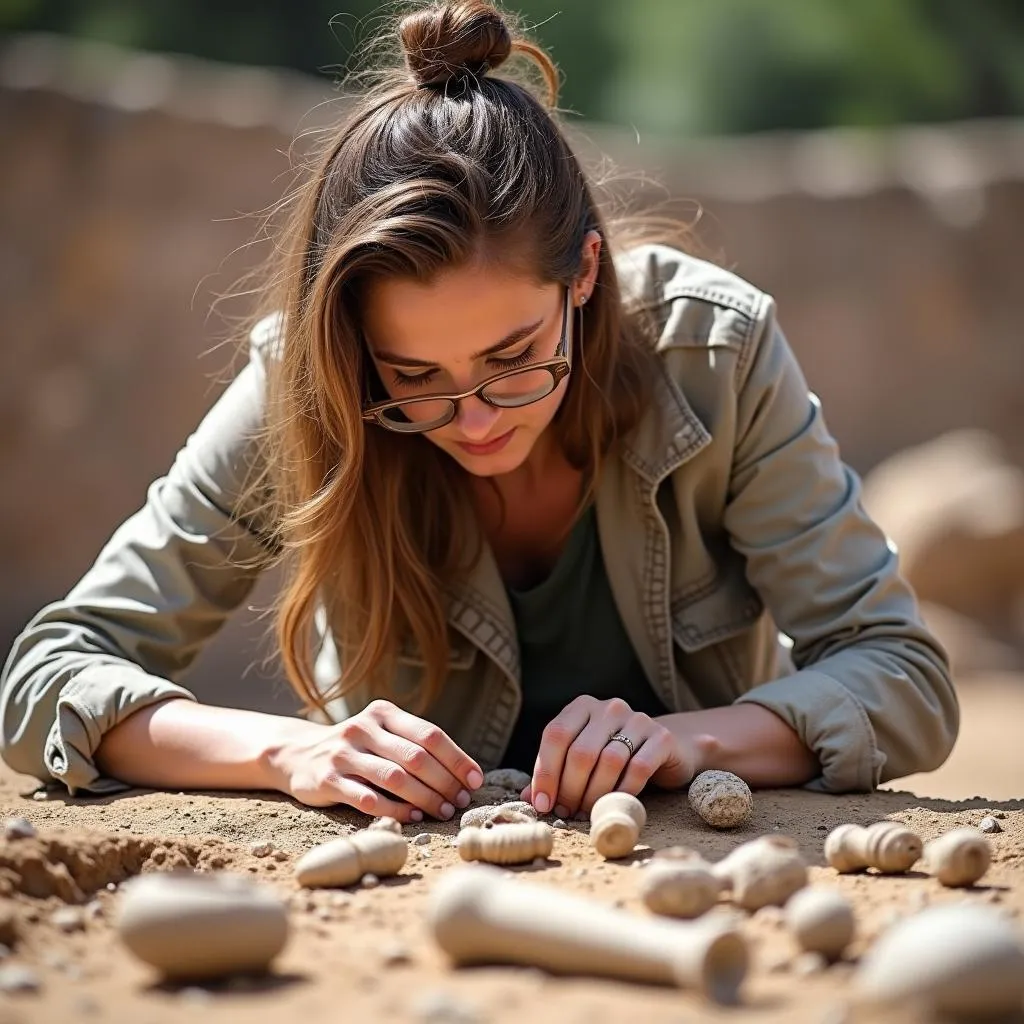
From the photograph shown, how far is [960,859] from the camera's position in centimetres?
187

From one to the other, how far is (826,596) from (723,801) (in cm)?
55

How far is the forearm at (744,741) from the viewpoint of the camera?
246 centimetres

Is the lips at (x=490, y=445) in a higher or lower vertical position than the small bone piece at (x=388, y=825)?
higher

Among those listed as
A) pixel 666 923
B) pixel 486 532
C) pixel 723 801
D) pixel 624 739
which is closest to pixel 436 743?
pixel 624 739

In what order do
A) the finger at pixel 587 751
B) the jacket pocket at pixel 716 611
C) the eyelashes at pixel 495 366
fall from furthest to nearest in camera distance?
the jacket pocket at pixel 716 611
the eyelashes at pixel 495 366
the finger at pixel 587 751

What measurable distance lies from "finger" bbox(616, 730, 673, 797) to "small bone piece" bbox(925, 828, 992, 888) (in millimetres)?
501

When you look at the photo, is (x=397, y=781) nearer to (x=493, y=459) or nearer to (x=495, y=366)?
(x=493, y=459)

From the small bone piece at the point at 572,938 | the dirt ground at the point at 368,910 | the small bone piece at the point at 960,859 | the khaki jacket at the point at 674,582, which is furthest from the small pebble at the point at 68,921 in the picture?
the small bone piece at the point at 960,859

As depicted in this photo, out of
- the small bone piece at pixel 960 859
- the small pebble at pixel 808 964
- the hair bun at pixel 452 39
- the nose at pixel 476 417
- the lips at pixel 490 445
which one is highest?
the hair bun at pixel 452 39

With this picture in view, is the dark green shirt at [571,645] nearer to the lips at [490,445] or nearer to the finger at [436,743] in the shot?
the lips at [490,445]

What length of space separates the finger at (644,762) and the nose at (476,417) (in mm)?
541

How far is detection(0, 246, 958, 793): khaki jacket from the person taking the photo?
2.59 m

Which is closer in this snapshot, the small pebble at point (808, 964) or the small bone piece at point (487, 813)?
the small pebble at point (808, 964)

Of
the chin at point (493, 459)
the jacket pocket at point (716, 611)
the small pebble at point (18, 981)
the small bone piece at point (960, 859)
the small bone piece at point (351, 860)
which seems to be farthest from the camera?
the jacket pocket at point (716, 611)
